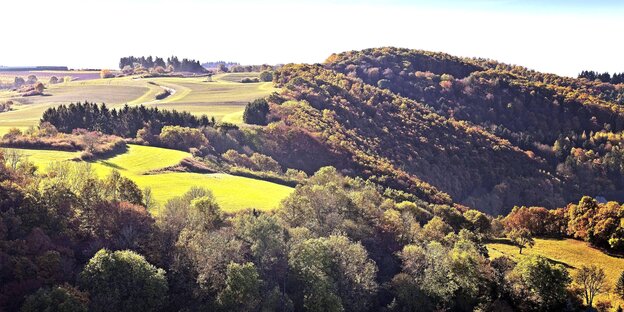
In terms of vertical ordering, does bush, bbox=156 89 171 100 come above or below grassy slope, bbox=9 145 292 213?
above

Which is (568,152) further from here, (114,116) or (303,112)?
(114,116)

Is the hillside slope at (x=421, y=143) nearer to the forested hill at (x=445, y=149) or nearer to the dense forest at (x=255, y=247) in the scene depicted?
the forested hill at (x=445, y=149)

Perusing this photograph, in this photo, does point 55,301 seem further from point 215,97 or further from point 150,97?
point 150,97

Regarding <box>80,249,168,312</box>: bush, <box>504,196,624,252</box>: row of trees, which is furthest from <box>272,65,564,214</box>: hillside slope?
<box>80,249,168,312</box>: bush

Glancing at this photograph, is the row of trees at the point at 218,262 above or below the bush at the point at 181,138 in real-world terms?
below

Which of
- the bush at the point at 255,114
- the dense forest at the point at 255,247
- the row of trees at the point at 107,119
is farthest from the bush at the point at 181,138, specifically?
the bush at the point at 255,114

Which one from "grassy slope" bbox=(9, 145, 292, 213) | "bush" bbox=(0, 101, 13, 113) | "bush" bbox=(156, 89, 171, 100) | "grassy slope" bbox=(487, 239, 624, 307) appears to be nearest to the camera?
"grassy slope" bbox=(487, 239, 624, 307)

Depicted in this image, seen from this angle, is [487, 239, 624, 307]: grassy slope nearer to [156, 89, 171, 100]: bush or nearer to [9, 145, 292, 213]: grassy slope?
[9, 145, 292, 213]: grassy slope
